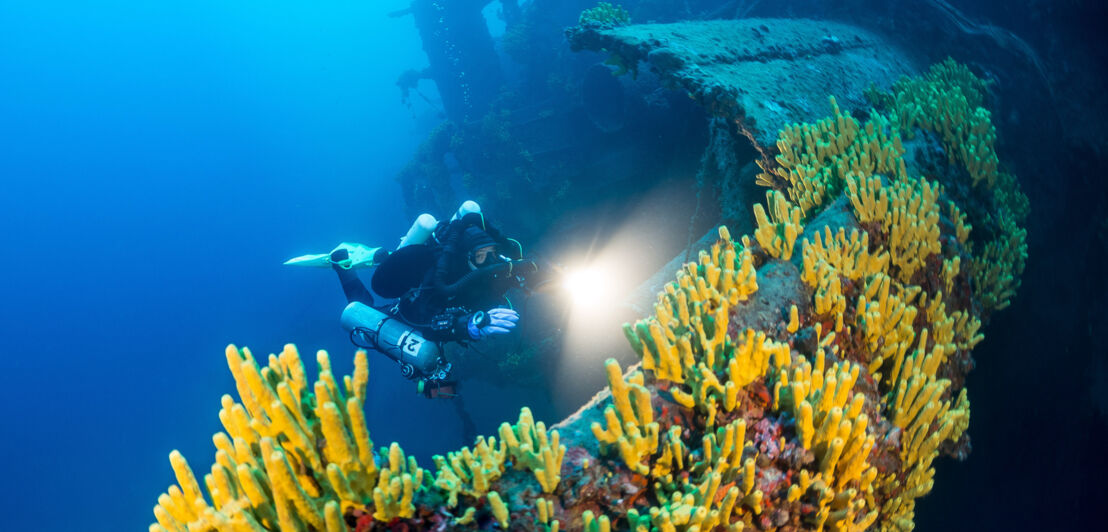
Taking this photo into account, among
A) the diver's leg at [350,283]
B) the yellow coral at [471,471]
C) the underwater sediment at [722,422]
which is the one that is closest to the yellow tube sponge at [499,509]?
the underwater sediment at [722,422]

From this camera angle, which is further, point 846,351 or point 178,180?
point 178,180

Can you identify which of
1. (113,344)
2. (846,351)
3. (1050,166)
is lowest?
(1050,166)

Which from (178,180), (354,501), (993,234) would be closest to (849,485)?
(354,501)

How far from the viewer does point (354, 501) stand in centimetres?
150

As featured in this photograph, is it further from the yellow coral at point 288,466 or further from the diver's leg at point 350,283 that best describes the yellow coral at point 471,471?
the diver's leg at point 350,283

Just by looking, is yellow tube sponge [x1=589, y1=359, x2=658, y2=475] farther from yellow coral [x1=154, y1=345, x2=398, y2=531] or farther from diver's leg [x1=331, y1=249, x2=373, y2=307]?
diver's leg [x1=331, y1=249, x2=373, y2=307]

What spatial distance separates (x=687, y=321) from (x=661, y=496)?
935mm

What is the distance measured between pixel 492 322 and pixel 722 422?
2.88 metres

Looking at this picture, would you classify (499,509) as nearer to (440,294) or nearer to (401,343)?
(440,294)

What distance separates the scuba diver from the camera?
500 cm

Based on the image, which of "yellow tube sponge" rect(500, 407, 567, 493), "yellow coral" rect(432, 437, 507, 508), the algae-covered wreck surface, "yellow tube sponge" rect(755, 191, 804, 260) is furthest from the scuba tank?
the algae-covered wreck surface

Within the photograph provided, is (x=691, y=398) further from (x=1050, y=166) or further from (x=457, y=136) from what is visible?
(x=457, y=136)

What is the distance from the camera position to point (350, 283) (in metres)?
6.59

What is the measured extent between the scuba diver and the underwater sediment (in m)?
2.54
